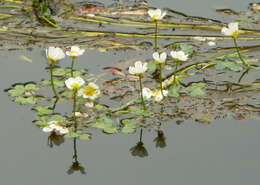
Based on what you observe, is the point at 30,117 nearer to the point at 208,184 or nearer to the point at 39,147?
the point at 39,147

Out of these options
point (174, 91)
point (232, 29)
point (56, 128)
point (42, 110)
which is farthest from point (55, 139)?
point (232, 29)

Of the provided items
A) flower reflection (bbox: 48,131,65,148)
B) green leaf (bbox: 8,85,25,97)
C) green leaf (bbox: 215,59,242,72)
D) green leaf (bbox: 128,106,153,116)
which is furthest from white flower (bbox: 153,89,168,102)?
green leaf (bbox: 8,85,25,97)

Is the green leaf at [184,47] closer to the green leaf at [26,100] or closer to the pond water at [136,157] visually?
the pond water at [136,157]

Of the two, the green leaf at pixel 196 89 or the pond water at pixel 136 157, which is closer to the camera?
the pond water at pixel 136 157

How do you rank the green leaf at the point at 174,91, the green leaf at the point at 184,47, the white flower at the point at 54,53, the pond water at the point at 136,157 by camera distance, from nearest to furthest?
the pond water at the point at 136,157 → the white flower at the point at 54,53 → the green leaf at the point at 174,91 → the green leaf at the point at 184,47

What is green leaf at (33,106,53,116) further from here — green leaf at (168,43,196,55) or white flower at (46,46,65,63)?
green leaf at (168,43,196,55)

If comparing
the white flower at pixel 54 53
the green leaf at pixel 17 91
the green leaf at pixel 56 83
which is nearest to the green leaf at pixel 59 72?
the green leaf at pixel 56 83

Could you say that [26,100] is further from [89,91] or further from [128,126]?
[128,126]

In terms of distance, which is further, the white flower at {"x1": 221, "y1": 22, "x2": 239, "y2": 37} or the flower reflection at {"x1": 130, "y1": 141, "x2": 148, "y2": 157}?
the white flower at {"x1": 221, "y1": 22, "x2": 239, "y2": 37}
